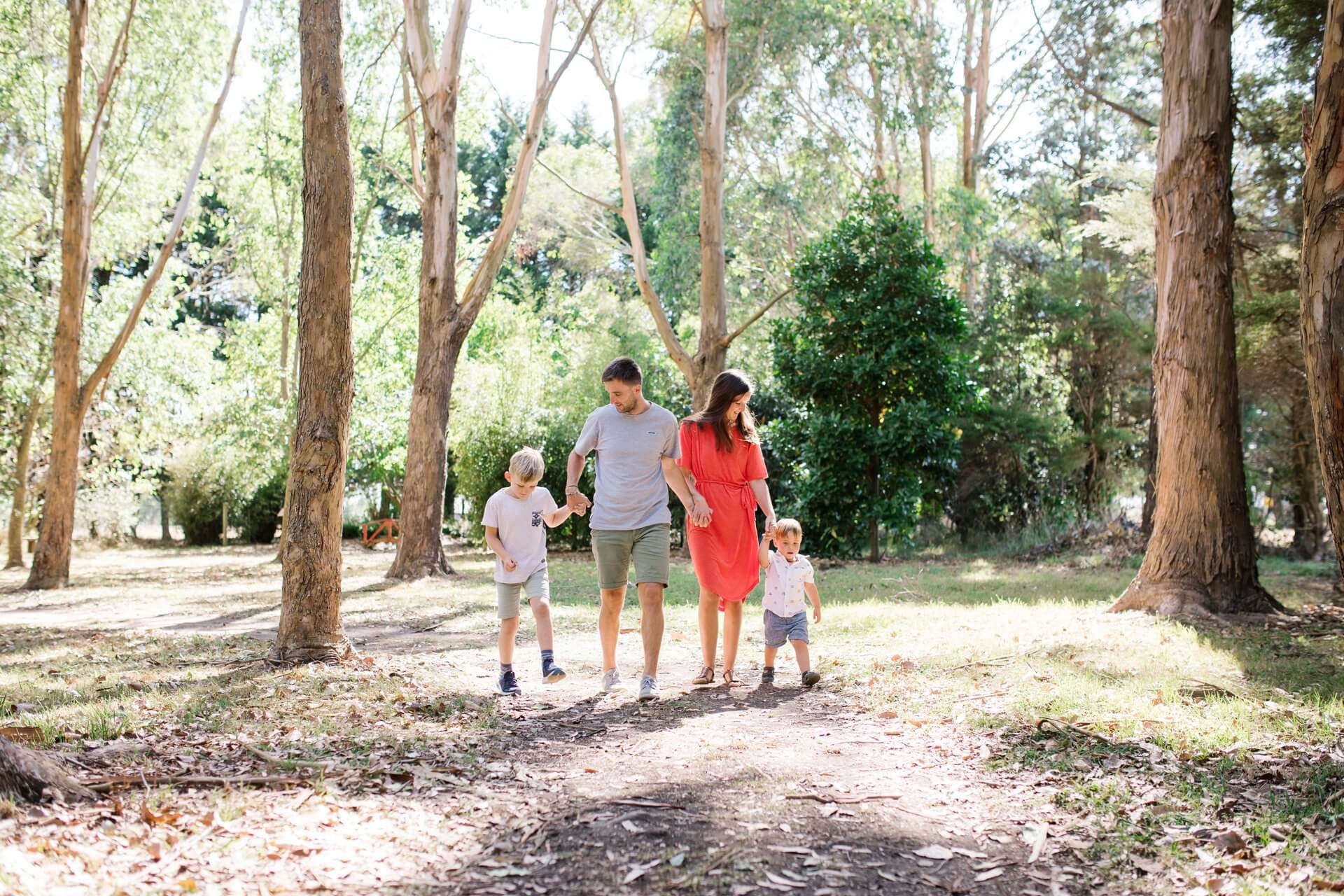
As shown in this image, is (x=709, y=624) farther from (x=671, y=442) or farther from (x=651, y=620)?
(x=671, y=442)

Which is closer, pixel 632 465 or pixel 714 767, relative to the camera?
pixel 714 767

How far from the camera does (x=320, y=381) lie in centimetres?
710

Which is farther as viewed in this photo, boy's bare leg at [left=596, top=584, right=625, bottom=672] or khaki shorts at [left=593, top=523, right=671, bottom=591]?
boy's bare leg at [left=596, top=584, right=625, bottom=672]

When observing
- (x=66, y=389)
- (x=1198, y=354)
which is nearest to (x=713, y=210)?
(x=1198, y=354)

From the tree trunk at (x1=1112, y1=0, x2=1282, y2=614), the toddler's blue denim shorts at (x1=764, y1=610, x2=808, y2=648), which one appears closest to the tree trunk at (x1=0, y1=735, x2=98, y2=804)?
the toddler's blue denim shorts at (x1=764, y1=610, x2=808, y2=648)

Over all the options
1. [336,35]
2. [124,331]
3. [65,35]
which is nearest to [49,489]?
[124,331]

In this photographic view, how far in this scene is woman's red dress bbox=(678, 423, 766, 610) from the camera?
6.50 m

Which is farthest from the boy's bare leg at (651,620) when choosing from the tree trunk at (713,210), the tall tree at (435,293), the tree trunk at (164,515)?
the tree trunk at (164,515)

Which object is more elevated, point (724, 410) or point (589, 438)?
point (724, 410)

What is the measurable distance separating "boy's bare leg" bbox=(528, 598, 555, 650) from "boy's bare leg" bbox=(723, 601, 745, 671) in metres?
1.14

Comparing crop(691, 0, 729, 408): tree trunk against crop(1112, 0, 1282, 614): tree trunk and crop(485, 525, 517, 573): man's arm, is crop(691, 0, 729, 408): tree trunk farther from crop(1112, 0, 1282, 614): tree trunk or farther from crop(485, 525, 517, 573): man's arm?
crop(485, 525, 517, 573): man's arm

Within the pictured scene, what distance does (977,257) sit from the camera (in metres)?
25.0

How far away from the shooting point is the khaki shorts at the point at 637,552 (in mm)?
6266

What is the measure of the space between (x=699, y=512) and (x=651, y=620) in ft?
2.35
